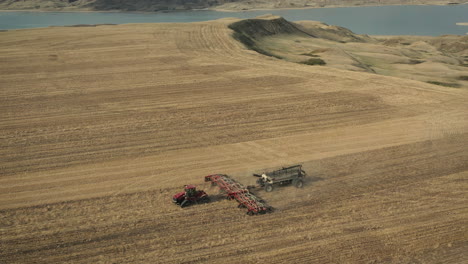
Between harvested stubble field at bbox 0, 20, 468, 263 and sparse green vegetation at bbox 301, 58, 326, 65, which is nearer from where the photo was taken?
harvested stubble field at bbox 0, 20, 468, 263

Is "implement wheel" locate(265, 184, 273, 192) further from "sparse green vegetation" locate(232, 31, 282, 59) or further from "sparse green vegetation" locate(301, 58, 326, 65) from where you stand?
"sparse green vegetation" locate(232, 31, 282, 59)

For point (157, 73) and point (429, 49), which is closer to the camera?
point (157, 73)

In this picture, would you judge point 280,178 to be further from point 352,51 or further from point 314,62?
point 352,51

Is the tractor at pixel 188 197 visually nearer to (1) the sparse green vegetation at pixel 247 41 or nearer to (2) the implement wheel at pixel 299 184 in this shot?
(2) the implement wheel at pixel 299 184

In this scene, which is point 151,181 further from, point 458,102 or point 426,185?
point 458,102

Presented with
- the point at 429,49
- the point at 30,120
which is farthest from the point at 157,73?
the point at 429,49

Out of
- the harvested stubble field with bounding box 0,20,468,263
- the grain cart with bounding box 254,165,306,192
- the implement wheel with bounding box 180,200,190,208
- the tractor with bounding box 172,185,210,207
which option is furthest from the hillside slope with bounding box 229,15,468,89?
the implement wheel with bounding box 180,200,190,208
